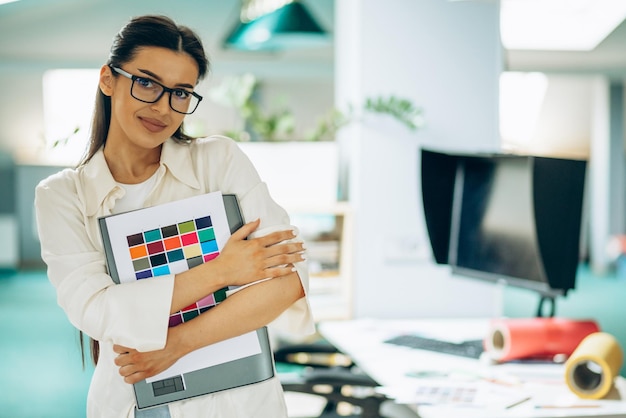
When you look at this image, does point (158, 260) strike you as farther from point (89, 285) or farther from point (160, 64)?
point (160, 64)

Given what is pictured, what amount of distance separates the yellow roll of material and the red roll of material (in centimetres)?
20

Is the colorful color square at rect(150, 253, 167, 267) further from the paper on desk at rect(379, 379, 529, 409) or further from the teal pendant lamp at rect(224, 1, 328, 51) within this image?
the teal pendant lamp at rect(224, 1, 328, 51)

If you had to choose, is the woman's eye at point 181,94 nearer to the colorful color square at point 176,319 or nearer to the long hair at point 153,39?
the long hair at point 153,39

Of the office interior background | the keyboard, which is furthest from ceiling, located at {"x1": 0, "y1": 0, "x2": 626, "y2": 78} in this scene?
the keyboard

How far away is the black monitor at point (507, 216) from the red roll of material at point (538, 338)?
0.10 metres

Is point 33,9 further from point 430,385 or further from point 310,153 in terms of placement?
point 430,385

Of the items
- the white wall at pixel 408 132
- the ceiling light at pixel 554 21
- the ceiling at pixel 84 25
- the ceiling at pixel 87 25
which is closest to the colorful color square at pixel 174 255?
the white wall at pixel 408 132

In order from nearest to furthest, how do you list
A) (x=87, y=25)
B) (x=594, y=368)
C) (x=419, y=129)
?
(x=594, y=368) < (x=419, y=129) < (x=87, y=25)

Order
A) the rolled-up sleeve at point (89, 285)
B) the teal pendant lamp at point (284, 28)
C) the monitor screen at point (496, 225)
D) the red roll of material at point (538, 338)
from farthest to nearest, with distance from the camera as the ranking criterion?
the teal pendant lamp at point (284, 28), the monitor screen at point (496, 225), the red roll of material at point (538, 338), the rolled-up sleeve at point (89, 285)

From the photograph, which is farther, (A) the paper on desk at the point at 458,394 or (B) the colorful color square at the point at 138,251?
(A) the paper on desk at the point at 458,394

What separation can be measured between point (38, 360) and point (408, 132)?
386 centimetres

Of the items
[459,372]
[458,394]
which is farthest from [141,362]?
[459,372]

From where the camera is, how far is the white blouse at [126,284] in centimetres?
136

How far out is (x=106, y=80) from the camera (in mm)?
1467
